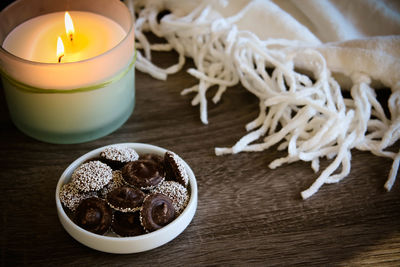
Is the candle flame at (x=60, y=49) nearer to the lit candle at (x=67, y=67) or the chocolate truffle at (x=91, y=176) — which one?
the lit candle at (x=67, y=67)

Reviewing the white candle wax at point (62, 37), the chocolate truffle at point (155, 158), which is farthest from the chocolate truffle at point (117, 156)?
the white candle wax at point (62, 37)

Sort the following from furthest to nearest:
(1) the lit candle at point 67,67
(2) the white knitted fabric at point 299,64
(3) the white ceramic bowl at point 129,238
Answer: (2) the white knitted fabric at point 299,64
(1) the lit candle at point 67,67
(3) the white ceramic bowl at point 129,238

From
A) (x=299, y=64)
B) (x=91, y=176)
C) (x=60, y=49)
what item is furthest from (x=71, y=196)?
(x=299, y=64)

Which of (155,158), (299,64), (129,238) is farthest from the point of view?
(299,64)

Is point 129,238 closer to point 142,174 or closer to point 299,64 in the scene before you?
point 142,174

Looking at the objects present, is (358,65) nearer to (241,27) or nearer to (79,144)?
(241,27)

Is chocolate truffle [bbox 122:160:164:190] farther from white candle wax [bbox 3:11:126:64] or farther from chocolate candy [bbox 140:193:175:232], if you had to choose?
white candle wax [bbox 3:11:126:64]
